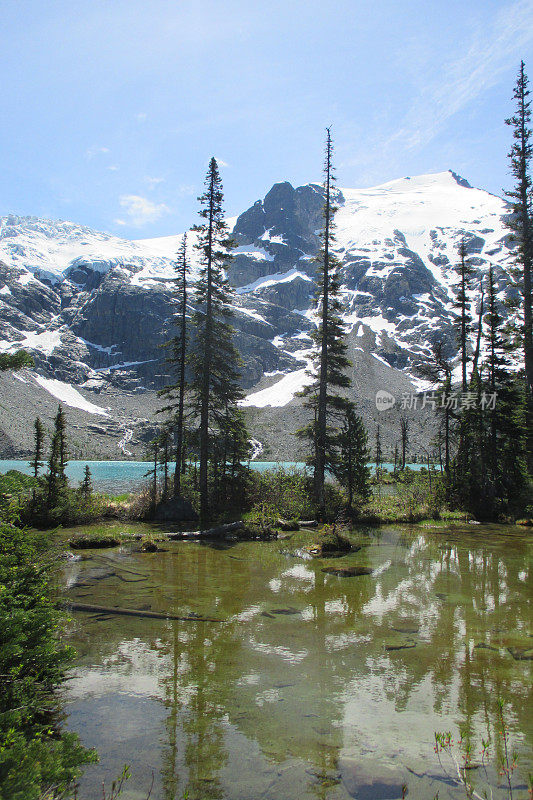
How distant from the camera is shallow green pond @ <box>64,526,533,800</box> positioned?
413 cm

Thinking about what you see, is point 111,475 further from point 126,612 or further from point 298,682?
point 298,682

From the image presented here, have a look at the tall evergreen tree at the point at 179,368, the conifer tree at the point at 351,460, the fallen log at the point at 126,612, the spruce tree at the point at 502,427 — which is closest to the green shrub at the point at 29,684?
the fallen log at the point at 126,612

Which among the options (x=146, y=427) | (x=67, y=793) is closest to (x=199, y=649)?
(x=67, y=793)

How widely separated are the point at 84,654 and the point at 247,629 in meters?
2.71

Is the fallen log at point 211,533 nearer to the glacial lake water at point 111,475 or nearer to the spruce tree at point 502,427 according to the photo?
the glacial lake water at point 111,475

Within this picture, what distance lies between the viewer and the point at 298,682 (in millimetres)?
6008

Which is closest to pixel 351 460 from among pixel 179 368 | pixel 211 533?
pixel 211 533

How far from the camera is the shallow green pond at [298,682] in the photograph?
4129 millimetres

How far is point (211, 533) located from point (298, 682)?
1405 centimetres

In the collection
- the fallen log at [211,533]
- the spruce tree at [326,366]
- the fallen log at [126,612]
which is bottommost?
the fallen log at [211,533]

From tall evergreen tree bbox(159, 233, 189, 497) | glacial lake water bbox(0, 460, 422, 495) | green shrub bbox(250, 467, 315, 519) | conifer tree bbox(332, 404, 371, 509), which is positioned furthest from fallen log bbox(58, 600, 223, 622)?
conifer tree bbox(332, 404, 371, 509)

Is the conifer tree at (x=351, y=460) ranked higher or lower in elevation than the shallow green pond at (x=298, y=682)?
higher

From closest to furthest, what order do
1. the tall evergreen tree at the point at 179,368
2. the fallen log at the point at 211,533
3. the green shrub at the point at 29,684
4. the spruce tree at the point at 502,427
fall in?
the green shrub at the point at 29,684 < the fallen log at the point at 211,533 < the tall evergreen tree at the point at 179,368 < the spruce tree at the point at 502,427

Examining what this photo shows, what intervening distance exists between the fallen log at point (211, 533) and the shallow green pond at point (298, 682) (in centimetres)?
678
